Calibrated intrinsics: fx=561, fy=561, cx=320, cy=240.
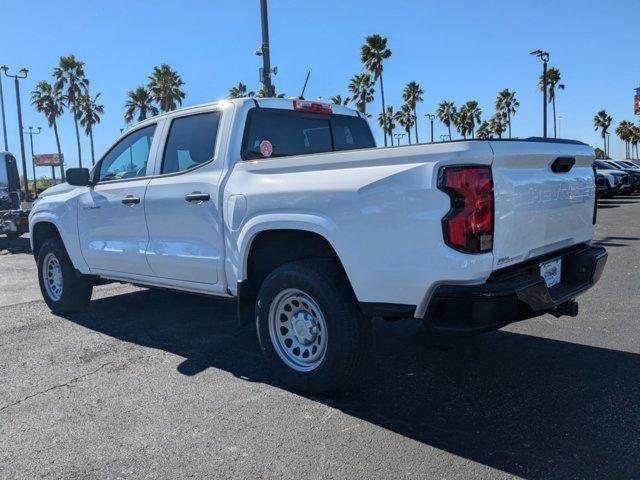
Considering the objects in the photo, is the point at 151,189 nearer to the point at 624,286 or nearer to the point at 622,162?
the point at 624,286

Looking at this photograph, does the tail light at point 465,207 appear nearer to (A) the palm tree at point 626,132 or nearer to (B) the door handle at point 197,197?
(B) the door handle at point 197,197

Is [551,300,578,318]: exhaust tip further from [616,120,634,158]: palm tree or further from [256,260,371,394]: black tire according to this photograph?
[616,120,634,158]: palm tree

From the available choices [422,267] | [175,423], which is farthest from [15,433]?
[422,267]

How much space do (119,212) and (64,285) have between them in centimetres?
158

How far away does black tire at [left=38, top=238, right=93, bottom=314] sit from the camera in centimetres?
623

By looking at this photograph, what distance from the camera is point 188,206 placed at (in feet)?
14.7

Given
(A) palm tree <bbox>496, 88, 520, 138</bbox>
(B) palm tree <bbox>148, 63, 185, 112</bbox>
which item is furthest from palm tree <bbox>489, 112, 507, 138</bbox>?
(B) palm tree <bbox>148, 63, 185, 112</bbox>

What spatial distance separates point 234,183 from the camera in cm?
413

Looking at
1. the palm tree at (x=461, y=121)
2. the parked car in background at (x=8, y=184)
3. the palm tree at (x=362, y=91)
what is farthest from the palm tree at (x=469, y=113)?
the parked car in background at (x=8, y=184)

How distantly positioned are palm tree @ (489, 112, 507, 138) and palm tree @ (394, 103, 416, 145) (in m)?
11.1

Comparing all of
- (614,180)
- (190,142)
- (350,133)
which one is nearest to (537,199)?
(350,133)

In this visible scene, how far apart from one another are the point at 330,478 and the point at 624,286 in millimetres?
5404

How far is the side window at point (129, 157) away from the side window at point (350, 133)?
1.69 meters

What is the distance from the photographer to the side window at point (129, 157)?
5246mm
